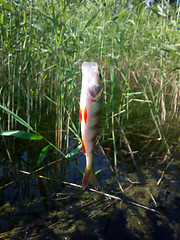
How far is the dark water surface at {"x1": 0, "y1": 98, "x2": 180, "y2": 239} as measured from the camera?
1485 mm

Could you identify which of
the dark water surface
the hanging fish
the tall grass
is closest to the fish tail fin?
the hanging fish

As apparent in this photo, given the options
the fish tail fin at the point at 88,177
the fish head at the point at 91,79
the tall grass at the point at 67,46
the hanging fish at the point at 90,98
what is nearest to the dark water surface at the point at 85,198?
the tall grass at the point at 67,46

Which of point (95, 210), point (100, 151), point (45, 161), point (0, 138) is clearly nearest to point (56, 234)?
point (95, 210)

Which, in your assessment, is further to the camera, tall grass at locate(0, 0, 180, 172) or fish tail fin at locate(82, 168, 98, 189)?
tall grass at locate(0, 0, 180, 172)

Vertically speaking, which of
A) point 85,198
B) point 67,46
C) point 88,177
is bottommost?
point 85,198

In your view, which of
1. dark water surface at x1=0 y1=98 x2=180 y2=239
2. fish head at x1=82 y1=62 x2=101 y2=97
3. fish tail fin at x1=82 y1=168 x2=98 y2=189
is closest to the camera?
fish head at x1=82 y1=62 x2=101 y2=97

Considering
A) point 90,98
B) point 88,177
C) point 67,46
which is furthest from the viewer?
point 67,46

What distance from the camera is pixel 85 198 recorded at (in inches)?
70.9

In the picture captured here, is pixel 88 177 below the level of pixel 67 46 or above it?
below

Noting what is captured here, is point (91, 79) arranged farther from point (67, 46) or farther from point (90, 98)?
point (67, 46)

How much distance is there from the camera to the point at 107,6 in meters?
2.43

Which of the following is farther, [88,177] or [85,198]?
[85,198]

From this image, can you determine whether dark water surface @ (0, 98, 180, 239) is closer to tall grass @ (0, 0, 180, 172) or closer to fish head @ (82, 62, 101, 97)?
tall grass @ (0, 0, 180, 172)

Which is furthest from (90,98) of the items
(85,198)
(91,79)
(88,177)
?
(85,198)
